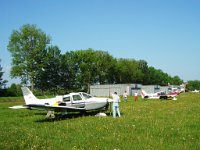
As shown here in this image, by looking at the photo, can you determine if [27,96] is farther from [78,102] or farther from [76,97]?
[78,102]

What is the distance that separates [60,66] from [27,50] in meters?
27.6

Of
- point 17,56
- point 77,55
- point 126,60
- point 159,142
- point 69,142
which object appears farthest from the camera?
point 126,60

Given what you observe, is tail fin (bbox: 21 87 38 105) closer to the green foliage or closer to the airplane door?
the airplane door

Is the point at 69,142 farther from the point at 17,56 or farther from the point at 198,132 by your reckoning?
the point at 17,56

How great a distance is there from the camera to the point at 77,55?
356 ft

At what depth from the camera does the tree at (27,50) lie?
79250 mm

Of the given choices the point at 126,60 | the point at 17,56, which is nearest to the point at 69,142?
the point at 17,56

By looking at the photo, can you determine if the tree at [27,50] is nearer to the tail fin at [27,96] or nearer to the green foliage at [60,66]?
the green foliage at [60,66]

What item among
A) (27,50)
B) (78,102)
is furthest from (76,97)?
(27,50)

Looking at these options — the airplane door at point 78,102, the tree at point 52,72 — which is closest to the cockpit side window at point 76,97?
the airplane door at point 78,102

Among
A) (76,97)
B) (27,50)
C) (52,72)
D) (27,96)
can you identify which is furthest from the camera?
(52,72)

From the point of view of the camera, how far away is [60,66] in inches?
4277

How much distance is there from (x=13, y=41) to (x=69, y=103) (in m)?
63.1

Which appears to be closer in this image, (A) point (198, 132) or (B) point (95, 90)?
(A) point (198, 132)
